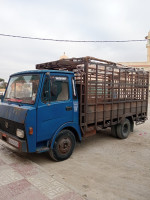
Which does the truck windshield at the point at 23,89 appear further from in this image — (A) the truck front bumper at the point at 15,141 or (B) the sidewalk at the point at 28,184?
(B) the sidewalk at the point at 28,184

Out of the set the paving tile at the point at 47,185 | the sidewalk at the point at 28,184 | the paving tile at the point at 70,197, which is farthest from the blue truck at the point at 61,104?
the paving tile at the point at 70,197

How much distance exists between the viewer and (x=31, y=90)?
14.0ft

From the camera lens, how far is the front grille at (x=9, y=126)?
13.4 ft

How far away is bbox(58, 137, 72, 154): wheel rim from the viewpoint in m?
4.58

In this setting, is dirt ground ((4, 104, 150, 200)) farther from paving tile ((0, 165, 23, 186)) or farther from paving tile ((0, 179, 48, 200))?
paving tile ((0, 165, 23, 186))

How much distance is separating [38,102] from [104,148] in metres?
3.12

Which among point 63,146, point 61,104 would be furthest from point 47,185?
point 61,104

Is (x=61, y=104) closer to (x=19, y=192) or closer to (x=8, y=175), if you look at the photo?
(x=8, y=175)

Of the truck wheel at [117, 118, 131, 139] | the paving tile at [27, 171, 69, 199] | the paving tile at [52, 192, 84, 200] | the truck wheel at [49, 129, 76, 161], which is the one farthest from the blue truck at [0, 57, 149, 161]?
the paving tile at [52, 192, 84, 200]

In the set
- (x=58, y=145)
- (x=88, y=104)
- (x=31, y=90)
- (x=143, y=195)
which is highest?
(x=31, y=90)

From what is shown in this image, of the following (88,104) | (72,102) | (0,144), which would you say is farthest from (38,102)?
(0,144)

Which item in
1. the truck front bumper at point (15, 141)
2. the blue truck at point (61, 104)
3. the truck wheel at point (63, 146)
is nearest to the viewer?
the truck front bumper at point (15, 141)

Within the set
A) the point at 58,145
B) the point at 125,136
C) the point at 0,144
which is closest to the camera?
the point at 58,145

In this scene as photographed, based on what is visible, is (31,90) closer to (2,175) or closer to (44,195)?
(2,175)
